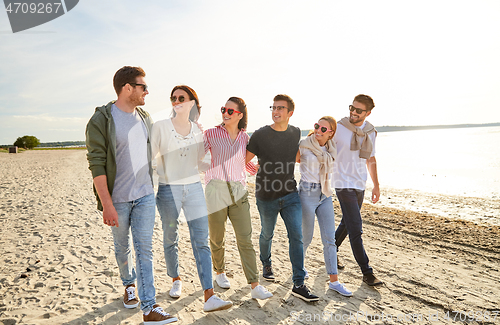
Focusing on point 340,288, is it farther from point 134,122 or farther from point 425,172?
point 425,172

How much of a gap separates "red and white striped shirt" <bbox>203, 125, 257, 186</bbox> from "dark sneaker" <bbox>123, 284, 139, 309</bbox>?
1641 millimetres

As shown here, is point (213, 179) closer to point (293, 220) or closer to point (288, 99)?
point (293, 220)

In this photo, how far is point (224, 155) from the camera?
373cm

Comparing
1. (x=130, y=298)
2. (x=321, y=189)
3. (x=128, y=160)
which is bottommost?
(x=130, y=298)

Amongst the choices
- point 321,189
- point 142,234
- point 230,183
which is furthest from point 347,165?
point 142,234

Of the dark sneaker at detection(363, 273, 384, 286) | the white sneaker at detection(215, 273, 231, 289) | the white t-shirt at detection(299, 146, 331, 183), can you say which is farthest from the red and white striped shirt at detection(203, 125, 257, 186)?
the dark sneaker at detection(363, 273, 384, 286)

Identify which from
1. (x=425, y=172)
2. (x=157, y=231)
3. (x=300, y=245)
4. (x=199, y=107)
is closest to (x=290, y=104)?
(x=199, y=107)

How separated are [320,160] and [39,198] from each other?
1117 cm

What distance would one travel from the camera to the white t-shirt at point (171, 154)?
11.3ft

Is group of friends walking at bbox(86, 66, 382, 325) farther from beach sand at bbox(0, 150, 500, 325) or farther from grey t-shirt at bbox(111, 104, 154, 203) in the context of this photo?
beach sand at bbox(0, 150, 500, 325)

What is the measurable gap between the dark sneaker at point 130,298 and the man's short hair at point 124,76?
7.84 feet

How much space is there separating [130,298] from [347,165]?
3440 millimetres

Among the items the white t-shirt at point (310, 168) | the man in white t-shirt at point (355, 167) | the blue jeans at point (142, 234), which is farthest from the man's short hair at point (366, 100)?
the blue jeans at point (142, 234)

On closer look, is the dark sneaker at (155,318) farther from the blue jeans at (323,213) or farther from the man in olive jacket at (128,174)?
the blue jeans at (323,213)
